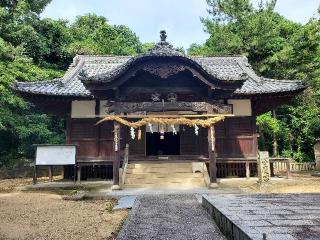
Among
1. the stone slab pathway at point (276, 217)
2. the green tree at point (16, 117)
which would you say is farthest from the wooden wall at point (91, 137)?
the stone slab pathway at point (276, 217)

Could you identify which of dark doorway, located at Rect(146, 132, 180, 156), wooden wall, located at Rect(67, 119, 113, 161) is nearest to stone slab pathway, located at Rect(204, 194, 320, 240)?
wooden wall, located at Rect(67, 119, 113, 161)

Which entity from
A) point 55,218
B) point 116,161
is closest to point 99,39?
point 116,161

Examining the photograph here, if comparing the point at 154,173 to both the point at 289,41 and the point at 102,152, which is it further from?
the point at 289,41

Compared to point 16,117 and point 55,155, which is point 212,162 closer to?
point 55,155

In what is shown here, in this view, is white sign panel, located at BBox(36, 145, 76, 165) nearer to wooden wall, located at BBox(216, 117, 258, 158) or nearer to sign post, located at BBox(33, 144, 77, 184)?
sign post, located at BBox(33, 144, 77, 184)

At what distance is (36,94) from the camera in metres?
14.9

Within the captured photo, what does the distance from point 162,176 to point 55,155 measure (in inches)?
193

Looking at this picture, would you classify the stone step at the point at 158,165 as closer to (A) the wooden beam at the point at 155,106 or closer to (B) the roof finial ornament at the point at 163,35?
(A) the wooden beam at the point at 155,106

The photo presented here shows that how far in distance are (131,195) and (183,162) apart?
4555 mm

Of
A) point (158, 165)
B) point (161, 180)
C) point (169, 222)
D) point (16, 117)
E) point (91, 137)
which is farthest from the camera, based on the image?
point (16, 117)

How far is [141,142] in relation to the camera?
56.0 ft

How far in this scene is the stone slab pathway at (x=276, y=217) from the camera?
4.05 metres

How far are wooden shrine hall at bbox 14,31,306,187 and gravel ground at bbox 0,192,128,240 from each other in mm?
3469

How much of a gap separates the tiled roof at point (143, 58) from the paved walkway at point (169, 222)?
5.94 meters
